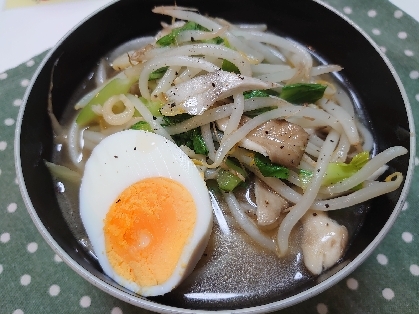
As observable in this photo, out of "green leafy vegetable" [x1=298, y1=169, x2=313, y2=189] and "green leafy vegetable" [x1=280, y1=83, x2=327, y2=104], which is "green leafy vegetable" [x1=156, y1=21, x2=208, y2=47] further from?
"green leafy vegetable" [x1=298, y1=169, x2=313, y2=189]

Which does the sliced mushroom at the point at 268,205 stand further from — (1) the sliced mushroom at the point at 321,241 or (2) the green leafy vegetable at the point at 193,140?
(2) the green leafy vegetable at the point at 193,140

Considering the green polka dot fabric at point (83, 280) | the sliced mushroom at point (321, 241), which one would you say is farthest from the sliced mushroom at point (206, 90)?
the green polka dot fabric at point (83, 280)

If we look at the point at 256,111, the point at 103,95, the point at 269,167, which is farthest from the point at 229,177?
the point at 103,95

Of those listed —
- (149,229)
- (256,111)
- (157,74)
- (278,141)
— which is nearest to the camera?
(149,229)

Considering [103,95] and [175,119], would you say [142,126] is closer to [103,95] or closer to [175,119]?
[175,119]

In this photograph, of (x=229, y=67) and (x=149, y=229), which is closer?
(x=149, y=229)

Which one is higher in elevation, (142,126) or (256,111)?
(256,111)

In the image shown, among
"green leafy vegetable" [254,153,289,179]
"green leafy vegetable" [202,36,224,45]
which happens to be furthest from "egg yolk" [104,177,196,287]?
"green leafy vegetable" [202,36,224,45]
